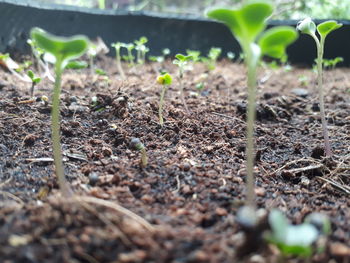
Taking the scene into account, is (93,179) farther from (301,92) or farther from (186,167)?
(301,92)

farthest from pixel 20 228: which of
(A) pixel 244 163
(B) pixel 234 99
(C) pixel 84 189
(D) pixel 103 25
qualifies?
(D) pixel 103 25

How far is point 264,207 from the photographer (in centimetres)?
86

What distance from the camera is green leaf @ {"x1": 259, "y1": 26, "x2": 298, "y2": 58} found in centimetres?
64

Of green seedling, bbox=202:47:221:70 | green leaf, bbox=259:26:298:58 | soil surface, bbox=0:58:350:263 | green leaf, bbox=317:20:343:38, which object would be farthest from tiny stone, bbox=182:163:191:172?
green seedling, bbox=202:47:221:70

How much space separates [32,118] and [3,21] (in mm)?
1345

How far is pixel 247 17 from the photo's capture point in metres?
0.65

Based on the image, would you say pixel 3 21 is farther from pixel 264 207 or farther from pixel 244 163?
pixel 264 207

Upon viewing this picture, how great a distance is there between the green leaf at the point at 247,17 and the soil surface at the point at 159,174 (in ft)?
1.26

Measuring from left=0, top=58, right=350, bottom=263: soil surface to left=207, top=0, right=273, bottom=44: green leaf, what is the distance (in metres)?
0.38

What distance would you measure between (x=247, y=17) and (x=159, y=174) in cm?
50

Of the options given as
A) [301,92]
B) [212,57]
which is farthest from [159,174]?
[212,57]

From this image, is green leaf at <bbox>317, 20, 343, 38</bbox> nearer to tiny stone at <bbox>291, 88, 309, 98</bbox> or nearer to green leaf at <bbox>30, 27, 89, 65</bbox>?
green leaf at <bbox>30, 27, 89, 65</bbox>

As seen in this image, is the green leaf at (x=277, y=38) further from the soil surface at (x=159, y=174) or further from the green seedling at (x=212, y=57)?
the green seedling at (x=212, y=57)

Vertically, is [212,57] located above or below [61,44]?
above
